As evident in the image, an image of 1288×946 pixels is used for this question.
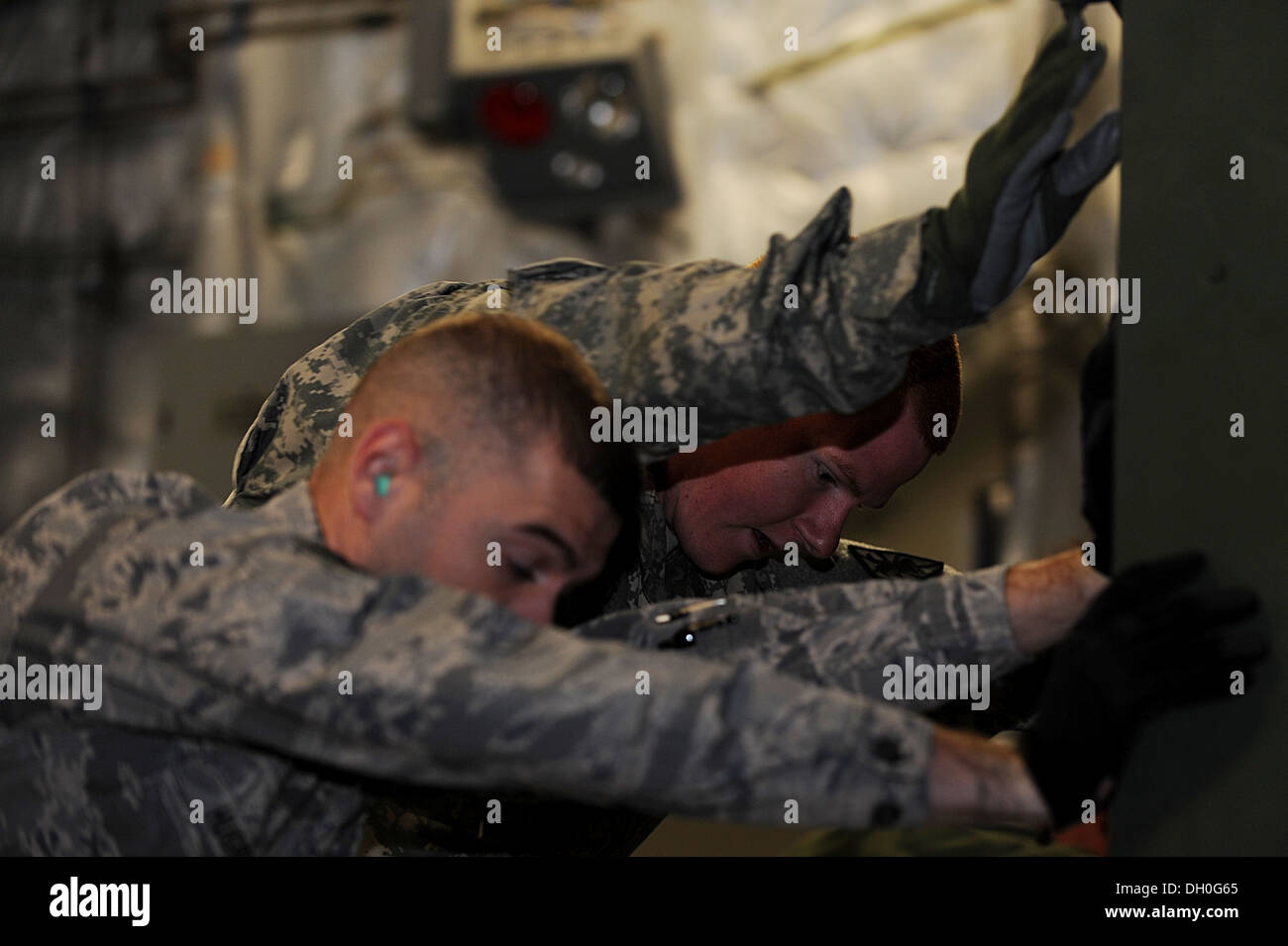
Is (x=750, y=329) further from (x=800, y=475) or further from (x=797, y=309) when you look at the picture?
(x=800, y=475)

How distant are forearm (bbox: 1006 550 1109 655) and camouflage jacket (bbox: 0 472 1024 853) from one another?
0.98ft

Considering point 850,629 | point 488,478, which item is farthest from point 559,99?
point 488,478

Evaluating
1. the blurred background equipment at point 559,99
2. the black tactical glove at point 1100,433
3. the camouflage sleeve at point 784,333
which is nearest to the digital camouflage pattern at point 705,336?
the camouflage sleeve at point 784,333

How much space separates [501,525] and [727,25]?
1.72 meters

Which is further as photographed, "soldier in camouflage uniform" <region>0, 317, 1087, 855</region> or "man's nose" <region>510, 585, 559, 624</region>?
"man's nose" <region>510, 585, 559, 624</region>

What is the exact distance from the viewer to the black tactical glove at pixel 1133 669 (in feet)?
2.42

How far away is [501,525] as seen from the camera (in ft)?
2.65

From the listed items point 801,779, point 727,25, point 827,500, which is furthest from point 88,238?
point 801,779

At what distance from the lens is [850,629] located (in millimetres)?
1043

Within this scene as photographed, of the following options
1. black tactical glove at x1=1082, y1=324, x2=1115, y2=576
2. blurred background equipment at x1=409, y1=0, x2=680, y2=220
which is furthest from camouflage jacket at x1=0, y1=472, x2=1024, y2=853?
blurred background equipment at x1=409, y1=0, x2=680, y2=220

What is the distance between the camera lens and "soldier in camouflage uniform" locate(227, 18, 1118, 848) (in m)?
0.85

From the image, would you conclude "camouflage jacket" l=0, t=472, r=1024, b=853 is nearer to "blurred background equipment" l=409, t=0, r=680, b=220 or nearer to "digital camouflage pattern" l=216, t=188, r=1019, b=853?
"digital camouflage pattern" l=216, t=188, r=1019, b=853

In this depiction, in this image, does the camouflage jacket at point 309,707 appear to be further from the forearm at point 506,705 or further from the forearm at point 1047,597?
the forearm at point 1047,597

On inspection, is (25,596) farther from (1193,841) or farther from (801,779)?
(1193,841)
